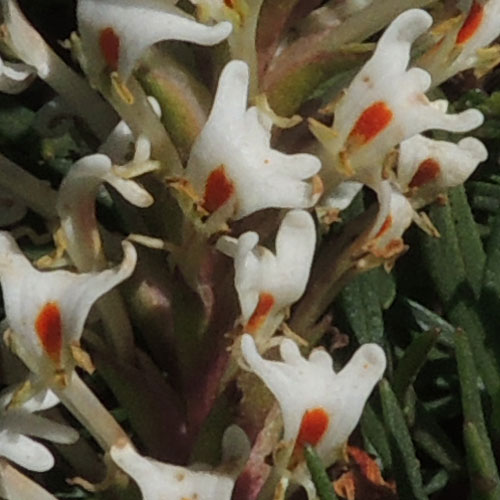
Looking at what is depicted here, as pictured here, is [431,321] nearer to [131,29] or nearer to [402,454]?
[402,454]

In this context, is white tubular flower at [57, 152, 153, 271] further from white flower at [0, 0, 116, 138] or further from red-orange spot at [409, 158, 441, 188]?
red-orange spot at [409, 158, 441, 188]

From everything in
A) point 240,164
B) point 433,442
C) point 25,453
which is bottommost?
point 433,442

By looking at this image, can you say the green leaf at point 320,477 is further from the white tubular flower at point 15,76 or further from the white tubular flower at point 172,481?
the white tubular flower at point 15,76

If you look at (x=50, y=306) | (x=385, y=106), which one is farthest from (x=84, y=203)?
(x=385, y=106)

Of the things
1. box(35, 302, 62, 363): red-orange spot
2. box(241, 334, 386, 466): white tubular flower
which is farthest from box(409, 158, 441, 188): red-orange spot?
box(35, 302, 62, 363): red-orange spot

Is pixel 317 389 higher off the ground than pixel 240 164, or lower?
lower

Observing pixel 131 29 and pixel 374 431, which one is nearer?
pixel 131 29

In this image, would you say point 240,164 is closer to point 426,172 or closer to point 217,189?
point 217,189
